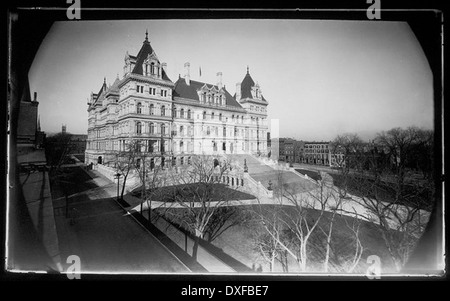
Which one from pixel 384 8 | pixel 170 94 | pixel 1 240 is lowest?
pixel 1 240

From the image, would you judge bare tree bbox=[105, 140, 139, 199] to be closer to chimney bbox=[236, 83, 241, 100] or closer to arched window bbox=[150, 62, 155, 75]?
arched window bbox=[150, 62, 155, 75]

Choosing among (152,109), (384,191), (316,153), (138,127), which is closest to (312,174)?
(316,153)

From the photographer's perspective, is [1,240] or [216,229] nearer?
[1,240]

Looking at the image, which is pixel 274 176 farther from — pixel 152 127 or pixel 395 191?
pixel 152 127

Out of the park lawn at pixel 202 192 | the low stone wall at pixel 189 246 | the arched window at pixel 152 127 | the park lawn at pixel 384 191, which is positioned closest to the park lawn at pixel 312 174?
the park lawn at pixel 384 191
